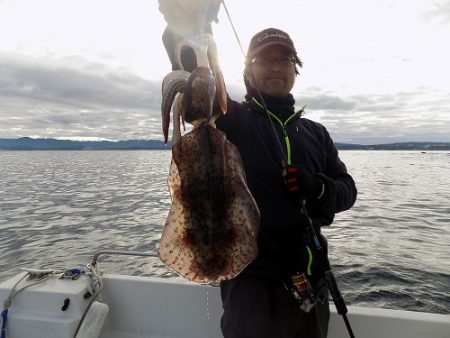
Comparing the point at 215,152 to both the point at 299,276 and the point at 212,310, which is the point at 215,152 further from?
the point at 212,310

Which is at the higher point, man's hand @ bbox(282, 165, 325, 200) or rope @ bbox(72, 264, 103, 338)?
man's hand @ bbox(282, 165, 325, 200)

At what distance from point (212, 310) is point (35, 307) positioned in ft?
7.58

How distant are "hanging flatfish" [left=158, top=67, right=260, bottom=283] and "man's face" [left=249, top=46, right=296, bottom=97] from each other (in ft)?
5.26

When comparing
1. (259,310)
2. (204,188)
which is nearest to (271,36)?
(204,188)

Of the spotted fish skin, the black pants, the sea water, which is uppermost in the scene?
the spotted fish skin

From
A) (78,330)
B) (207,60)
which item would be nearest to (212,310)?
(78,330)

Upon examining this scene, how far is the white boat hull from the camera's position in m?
4.28

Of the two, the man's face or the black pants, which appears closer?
the black pants

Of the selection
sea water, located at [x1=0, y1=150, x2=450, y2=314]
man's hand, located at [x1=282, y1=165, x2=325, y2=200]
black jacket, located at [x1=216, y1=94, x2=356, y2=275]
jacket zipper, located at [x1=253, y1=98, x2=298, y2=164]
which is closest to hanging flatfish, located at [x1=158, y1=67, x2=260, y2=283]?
man's hand, located at [x1=282, y1=165, x2=325, y2=200]

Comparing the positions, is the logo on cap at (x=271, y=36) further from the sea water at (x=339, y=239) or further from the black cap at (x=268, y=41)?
the sea water at (x=339, y=239)

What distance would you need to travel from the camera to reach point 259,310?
118 inches

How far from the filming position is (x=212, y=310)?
4.77 metres

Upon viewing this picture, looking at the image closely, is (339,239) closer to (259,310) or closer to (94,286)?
(94,286)

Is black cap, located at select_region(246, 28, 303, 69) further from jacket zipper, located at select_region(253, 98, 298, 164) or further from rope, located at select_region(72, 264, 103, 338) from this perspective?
rope, located at select_region(72, 264, 103, 338)
